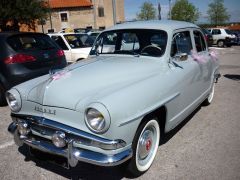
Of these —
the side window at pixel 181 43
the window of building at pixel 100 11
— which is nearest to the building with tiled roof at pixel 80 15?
the window of building at pixel 100 11

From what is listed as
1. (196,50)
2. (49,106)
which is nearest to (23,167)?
(49,106)

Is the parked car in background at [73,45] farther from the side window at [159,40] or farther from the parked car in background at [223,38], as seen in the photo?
the parked car in background at [223,38]

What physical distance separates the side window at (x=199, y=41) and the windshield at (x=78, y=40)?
5.35 metres

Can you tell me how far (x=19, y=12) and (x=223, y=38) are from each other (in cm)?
1650

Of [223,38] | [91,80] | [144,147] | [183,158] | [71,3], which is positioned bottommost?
[183,158]

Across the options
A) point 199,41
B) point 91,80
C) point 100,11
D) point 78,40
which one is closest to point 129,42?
point 91,80

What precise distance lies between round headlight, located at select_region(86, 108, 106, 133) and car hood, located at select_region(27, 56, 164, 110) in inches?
5.5

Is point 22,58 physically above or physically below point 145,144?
above

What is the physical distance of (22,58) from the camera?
248 inches

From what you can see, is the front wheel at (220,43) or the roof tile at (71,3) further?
the roof tile at (71,3)

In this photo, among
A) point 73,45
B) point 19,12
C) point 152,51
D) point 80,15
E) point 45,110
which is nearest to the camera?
point 45,110

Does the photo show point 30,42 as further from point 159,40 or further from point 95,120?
point 95,120

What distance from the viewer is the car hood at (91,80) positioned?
3227 mm

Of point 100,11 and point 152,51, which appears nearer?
point 152,51
